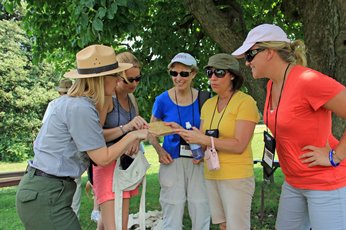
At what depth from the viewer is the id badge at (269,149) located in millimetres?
2600

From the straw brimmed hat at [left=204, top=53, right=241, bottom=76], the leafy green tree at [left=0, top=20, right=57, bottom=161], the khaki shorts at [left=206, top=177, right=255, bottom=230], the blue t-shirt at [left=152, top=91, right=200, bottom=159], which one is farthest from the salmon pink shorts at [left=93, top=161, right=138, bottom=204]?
the leafy green tree at [left=0, top=20, right=57, bottom=161]

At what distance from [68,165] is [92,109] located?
35 cm

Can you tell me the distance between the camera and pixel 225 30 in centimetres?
460

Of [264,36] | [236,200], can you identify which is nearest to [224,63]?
[264,36]

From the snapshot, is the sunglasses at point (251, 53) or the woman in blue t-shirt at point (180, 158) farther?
the woman in blue t-shirt at point (180, 158)

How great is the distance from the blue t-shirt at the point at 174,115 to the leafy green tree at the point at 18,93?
64.2 ft

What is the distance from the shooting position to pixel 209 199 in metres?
3.43

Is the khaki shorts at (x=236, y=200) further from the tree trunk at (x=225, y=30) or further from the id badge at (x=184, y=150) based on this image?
the tree trunk at (x=225, y=30)

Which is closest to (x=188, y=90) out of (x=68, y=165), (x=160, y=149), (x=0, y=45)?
(x=160, y=149)

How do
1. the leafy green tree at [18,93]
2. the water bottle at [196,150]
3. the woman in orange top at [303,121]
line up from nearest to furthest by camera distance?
1. the woman in orange top at [303,121]
2. the water bottle at [196,150]
3. the leafy green tree at [18,93]

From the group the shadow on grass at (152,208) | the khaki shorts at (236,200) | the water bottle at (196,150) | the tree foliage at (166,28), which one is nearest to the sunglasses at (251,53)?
the water bottle at (196,150)

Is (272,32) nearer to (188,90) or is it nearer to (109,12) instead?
(188,90)

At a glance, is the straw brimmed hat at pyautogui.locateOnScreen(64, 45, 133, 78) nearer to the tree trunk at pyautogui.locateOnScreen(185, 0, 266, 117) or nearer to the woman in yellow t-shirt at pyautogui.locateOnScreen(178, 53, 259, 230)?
the woman in yellow t-shirt at pyautogui.locateOnScreen(178, 53, 259, 230)

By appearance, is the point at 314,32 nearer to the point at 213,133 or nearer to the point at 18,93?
the point at 213,133
